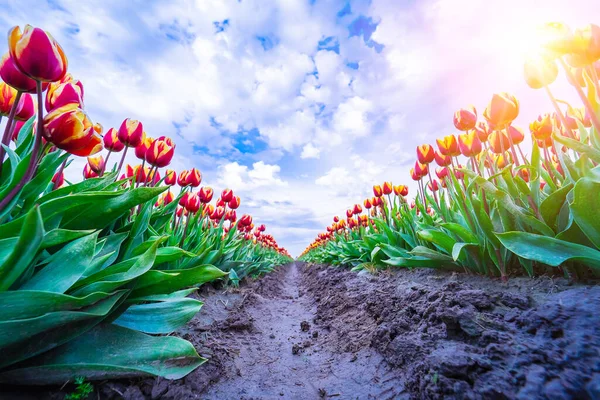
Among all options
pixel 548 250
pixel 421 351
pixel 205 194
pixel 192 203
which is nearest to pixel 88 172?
pixel 192 203

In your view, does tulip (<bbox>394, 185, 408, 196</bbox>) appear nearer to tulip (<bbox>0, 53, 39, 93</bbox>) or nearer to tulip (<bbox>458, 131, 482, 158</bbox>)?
tulip (<bbox>458, 131, 482, 158</bbox>)

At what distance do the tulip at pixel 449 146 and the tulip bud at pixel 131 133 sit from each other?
2.71 meters

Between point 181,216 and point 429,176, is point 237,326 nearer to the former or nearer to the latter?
point 181,216

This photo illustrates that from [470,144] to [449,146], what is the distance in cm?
27

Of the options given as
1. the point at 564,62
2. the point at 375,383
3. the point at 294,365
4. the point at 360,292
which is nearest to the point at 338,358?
the point at 294,365

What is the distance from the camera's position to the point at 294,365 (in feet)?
6.41

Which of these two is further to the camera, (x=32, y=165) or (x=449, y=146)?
(x=449, y=146)

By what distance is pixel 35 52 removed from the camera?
4.33 ft

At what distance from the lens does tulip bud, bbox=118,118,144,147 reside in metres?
2.35

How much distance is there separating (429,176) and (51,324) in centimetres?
420

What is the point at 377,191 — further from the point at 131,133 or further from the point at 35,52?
the point at 35,52

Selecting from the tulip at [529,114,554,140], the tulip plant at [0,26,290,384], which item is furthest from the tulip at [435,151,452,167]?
the tulip plant at [0,26,290,384]

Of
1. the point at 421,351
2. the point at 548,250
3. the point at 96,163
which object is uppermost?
the point at 96,163

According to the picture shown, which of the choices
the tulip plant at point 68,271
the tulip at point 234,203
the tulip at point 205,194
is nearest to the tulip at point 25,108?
the tulip plant at point 68,271
